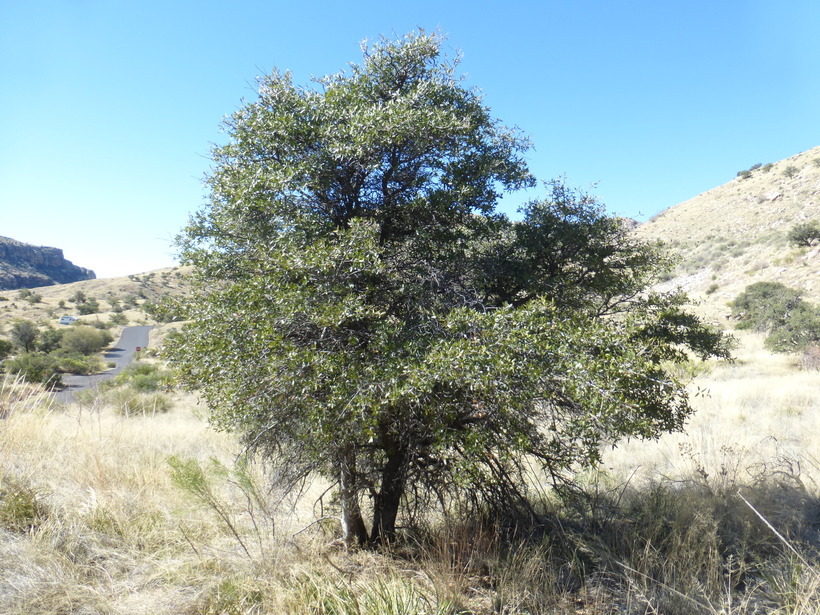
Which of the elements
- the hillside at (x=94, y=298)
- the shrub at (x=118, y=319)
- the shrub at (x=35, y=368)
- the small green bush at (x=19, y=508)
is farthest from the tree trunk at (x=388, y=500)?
the shrub at (x=118, y=319)

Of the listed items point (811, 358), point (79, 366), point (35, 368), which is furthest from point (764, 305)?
point (79, 366)

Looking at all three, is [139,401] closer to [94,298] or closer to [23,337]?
→ [23,337]

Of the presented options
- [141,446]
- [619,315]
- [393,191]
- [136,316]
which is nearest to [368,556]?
[393,191]

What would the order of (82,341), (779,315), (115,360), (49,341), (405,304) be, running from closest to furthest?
(405,304)
(779,315)
(49,341)
(115,360)
(82,341)

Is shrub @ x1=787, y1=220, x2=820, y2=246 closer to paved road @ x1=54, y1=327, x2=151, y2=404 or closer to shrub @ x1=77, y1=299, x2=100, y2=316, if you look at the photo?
paved road @ x1=54, y1=327, x2=151, y2=404

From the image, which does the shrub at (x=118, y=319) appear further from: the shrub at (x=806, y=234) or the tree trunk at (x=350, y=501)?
the shrub at (x=806, y=234)

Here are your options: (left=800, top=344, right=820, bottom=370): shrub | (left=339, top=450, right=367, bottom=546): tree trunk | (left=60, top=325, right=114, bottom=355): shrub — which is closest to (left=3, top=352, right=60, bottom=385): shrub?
(left=60, top=325, right=114, bottom=355): shrub

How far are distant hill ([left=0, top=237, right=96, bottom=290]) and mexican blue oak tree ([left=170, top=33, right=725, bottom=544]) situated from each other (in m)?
112

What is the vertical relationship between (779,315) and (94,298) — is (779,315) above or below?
below

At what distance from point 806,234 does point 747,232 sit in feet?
42.5

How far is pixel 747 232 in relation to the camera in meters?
44.5

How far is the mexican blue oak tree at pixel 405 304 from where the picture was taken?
4035mm

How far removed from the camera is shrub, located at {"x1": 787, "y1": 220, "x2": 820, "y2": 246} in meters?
32.2

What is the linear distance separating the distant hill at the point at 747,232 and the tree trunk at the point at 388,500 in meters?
24.1
